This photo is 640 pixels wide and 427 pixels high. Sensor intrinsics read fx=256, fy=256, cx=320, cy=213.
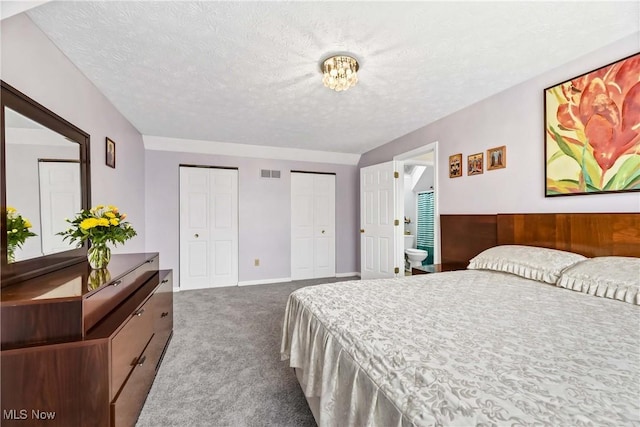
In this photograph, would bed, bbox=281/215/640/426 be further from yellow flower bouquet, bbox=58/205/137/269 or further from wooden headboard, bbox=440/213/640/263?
yellow flower bouquet, bbox=58/205/137/269

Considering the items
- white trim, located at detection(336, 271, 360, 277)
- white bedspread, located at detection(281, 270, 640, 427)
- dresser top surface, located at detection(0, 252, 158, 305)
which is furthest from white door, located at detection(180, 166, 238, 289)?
white bedspread, located at detection(281, 270, 640, 427)

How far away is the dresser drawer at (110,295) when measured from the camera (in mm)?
1129

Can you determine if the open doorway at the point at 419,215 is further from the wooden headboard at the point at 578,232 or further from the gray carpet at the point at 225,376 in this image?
the gray carpet at the point at 225,376

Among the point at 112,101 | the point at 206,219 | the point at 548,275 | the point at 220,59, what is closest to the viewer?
the point at 548,275

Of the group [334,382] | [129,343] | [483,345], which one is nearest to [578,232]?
A: [483,345]

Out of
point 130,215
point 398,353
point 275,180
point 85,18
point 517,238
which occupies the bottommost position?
point 398,353

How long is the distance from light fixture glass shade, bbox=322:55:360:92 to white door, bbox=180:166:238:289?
9.35 ft

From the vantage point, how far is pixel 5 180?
1244 mm

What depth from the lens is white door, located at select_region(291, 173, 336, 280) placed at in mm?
4711

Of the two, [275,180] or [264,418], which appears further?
[275,180]

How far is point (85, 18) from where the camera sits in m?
1.48

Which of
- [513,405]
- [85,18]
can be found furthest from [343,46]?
[513,405]

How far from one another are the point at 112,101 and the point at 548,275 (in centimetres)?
403

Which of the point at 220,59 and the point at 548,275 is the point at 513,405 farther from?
the point at 220,59
